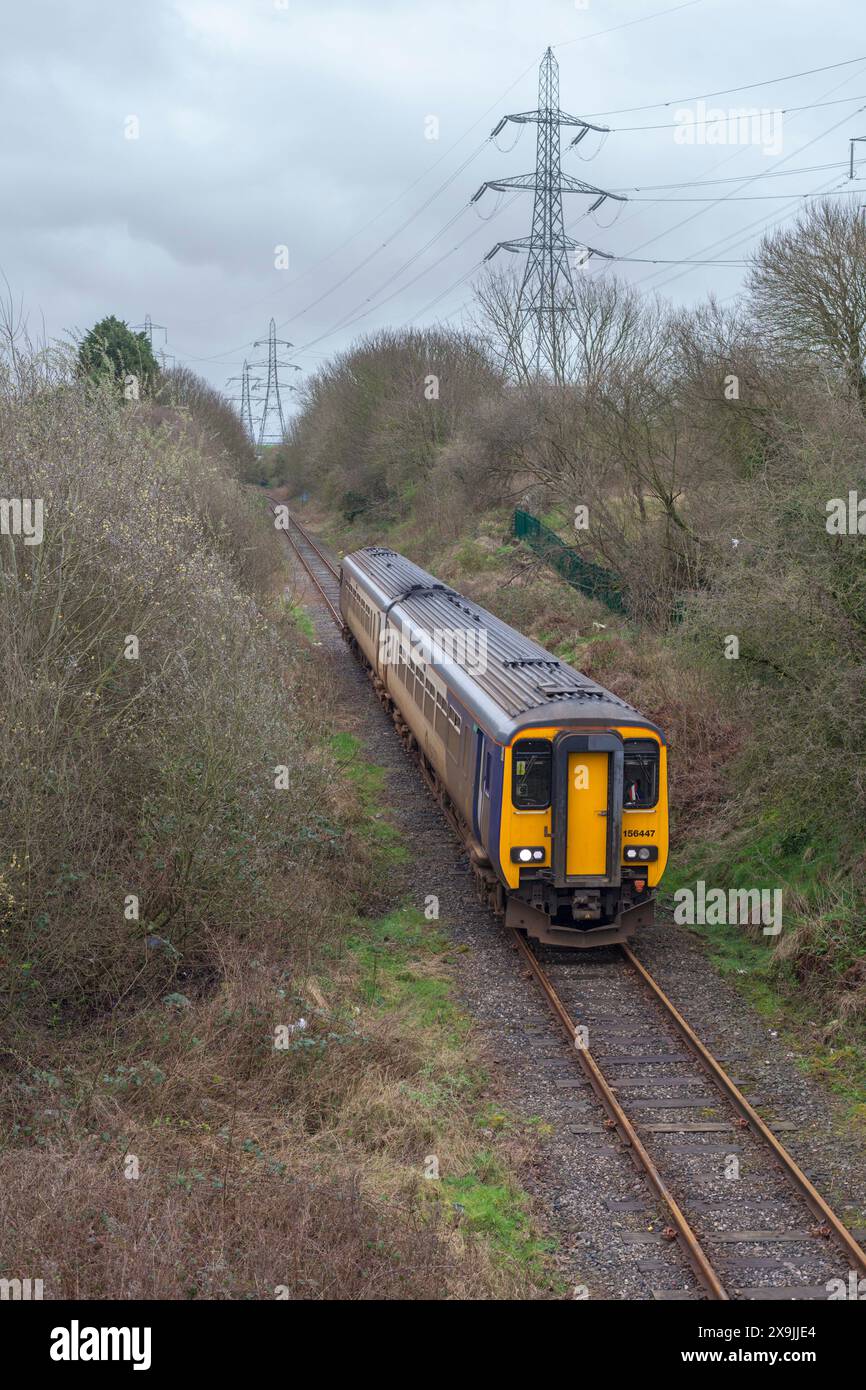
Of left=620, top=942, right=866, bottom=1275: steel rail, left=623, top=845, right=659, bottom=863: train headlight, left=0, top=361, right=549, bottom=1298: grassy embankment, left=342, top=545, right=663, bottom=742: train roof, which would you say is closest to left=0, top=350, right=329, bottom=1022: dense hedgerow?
left=0, top=361, right=549, bottom=1298: grassy embankment

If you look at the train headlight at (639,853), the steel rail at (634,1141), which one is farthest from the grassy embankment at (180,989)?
the train headlight at (639,853)

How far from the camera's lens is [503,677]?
14.0 meters

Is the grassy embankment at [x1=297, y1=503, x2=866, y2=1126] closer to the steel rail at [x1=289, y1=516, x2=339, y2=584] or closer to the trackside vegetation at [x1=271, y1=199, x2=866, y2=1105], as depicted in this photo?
the trackside vegetation at [x1=271, y1=199, x2=866, y2=1105]

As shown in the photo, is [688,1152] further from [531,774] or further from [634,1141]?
[531,774]

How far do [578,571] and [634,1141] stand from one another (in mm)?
19928

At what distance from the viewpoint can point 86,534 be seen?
1071cm

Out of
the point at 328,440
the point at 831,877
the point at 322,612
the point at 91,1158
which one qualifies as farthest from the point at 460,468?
the point at 91,1158

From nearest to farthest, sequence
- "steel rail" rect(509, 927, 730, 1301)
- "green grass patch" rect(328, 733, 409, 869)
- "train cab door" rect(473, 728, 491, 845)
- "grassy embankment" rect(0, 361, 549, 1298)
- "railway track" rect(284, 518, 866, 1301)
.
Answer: "grassy embankment" rect(0, 361, 549, 1298)
"steel rail" rect(509, 927, 730, 1301)
"railway track" rect(284, 518, 866, 1301)
"train cab door" rect(473, 728, 491, 845)
"green grass patch" rect(328, 733, 409, 869)

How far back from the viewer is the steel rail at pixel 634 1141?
759 centimetres

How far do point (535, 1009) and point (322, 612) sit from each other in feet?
79.3

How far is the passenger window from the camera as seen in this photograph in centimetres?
1223

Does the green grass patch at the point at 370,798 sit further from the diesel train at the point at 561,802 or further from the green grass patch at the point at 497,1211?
the green grass patch at the point at 497,1211

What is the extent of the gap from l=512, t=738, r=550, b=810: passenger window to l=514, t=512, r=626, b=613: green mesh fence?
1338 centimetres

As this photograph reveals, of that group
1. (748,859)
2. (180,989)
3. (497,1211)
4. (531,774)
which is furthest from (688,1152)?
(748,859)
